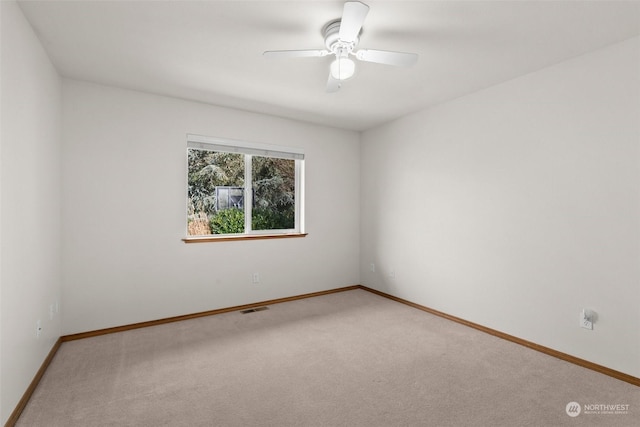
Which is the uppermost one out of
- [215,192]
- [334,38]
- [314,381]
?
[334,38]

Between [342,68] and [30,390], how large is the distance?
292 cm

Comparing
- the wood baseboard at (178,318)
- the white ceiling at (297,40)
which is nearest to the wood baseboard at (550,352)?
the wood baseboard at (178,318)

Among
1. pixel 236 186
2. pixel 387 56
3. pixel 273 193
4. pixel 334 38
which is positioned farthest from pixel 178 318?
pixel 387 56

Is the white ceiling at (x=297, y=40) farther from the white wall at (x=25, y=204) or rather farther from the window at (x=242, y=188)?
the window at (x=242, y=188)

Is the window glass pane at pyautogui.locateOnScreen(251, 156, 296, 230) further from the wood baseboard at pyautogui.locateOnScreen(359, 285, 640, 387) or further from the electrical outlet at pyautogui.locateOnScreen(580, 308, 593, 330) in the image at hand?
the electrical outlet at pyautogui.locateOnScreen(580, 308, 593, 330)

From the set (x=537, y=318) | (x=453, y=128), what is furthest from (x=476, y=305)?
(x=453, y=128)

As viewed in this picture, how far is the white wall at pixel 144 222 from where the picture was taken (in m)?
2.99

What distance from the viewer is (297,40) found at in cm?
229

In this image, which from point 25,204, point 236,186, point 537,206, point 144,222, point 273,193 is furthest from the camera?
point 273,193

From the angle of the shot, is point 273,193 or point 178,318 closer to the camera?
point 178,318

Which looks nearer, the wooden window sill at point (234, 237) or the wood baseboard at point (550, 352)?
the wood baseboard at point (550, 352)

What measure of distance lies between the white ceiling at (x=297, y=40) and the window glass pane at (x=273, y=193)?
1070mm

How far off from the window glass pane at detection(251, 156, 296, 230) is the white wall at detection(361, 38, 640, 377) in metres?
1.50

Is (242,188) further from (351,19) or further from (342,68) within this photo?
(351,19)
